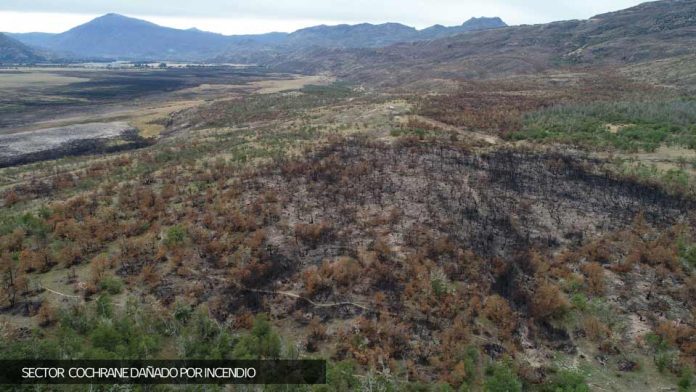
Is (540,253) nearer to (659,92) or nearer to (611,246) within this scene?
(611,246)

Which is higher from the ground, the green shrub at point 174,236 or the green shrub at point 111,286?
the green shrub at point 174,236

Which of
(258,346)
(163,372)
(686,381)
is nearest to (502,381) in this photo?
(686,381)

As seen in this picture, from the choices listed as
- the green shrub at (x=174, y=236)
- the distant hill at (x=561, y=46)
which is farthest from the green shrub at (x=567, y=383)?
the distant hill at (x=561, y=46)

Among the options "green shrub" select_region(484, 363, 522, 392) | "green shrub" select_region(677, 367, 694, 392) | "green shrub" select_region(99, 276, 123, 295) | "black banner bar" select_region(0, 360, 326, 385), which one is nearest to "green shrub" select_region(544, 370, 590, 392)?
"green shrub" select_region(484, 363, 522, 392)

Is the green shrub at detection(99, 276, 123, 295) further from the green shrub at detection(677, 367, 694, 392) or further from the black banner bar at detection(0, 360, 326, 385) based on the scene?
the green shrub at detection(677, 367, 694, 392)

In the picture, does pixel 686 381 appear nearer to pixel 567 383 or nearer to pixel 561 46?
pixel 567 383

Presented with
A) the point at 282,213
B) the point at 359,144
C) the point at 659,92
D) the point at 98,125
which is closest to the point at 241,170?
the point at 282,213

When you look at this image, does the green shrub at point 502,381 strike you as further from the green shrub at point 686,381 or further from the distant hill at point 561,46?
the distant hill at point 561,46
